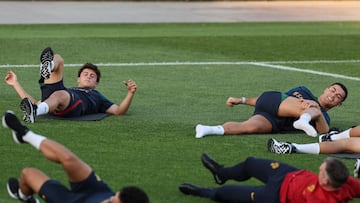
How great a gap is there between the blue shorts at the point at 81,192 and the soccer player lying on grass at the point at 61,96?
14.4ft

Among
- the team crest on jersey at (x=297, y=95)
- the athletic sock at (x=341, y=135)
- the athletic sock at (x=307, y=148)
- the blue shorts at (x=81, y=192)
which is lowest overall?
the blue shorts at (x=81, y=192)

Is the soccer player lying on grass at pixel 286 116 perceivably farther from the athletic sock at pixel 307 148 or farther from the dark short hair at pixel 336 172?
the dark short hair at pixel 336 172

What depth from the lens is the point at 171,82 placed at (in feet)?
57.4

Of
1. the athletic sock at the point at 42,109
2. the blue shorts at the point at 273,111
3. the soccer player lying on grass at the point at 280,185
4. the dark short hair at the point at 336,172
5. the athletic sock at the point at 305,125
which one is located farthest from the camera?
the athletic sock at the point at 42,109

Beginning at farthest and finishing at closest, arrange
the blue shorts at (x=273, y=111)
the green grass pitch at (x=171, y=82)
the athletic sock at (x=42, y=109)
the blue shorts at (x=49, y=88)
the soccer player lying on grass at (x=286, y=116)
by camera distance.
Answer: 1. the blue shorts at (x=49, y=88)
2. the athletic sock at (x=42, y=109)
3. the blue shorts at (x=273, y=111)
4. the soccer player lying on grass at (x=286, y=116)
5. the green grass pitch at (x=171, y=82)

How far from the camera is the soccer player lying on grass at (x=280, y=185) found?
8766 mm

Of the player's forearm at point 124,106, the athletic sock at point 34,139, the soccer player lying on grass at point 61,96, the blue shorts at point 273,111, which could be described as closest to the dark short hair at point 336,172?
the athletic sock at point 34,139

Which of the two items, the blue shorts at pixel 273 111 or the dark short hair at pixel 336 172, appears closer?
the dark short hair at pixel 336 172

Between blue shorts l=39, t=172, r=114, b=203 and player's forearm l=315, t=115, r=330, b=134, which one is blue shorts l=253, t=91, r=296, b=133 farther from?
blue shorts l=39, t=172, r=114, b=203

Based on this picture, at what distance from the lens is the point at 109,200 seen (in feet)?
27.7

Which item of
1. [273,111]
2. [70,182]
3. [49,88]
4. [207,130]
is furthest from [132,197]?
[49,88]

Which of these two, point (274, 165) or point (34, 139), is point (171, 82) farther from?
point (34, 139)

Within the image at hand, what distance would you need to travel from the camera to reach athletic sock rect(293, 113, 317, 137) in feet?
41.5

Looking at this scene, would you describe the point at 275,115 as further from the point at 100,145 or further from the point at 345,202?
the point at 345,202
